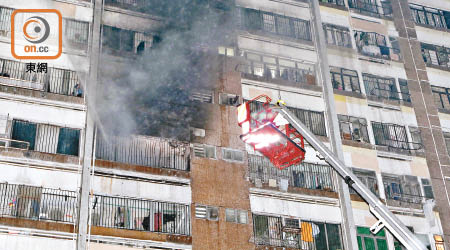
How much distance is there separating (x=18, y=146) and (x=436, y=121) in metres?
25.3

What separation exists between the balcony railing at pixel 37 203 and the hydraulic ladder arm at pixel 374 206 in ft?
34.3

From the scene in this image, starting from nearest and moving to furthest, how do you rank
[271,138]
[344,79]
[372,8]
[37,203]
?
[37,203]
[271,138]
[344,79]
[372,8]

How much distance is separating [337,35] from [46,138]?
65.4 feet

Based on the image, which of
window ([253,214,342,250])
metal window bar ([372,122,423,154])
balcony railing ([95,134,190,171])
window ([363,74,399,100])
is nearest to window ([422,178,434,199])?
metal window bar ([372,122,423,154])

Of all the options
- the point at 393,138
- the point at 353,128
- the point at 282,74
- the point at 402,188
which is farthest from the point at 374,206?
the point at 282,74

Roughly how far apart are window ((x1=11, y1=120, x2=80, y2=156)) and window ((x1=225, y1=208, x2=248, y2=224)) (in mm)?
7855

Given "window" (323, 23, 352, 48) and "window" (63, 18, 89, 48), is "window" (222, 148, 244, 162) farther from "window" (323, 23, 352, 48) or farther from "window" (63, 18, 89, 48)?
"window" (323, 23, 352, 48)

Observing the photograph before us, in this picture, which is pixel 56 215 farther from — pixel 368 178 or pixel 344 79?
pixel 344 79

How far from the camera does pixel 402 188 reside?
36438 mm

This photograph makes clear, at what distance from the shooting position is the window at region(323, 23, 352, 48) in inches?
1565

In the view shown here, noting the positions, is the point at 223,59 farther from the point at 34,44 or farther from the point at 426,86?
the point at 426,86

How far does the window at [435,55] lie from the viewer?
4262cm

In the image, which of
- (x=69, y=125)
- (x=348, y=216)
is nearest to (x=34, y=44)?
(x=69, y=125)

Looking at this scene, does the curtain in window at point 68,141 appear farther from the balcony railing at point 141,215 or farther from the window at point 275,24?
the window at point 275,24
